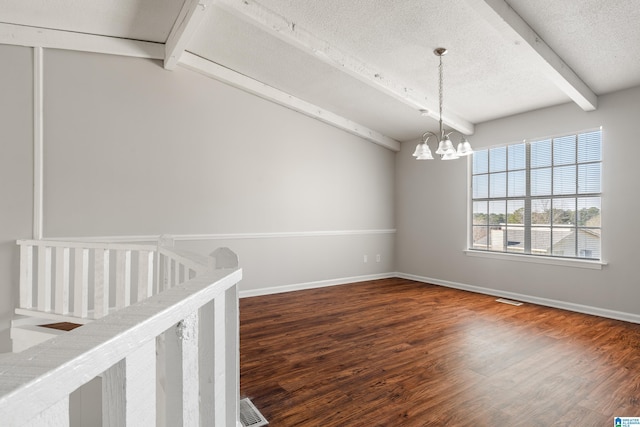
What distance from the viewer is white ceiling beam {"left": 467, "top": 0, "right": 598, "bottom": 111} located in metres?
2.49

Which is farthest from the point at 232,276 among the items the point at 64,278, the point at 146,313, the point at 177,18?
the point at 177,18

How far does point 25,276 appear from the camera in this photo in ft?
10.5

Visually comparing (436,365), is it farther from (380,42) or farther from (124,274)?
(380,42)

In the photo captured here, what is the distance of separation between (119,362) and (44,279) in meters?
3.43

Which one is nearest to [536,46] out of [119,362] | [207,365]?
[207,365]

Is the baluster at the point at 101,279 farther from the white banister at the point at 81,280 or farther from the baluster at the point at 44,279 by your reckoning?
the baluster at the point at 44,279

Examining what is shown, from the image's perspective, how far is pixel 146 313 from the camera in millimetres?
582

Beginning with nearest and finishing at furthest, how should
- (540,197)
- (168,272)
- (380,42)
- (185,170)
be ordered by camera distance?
(168,272)
(380,42)
(185,170)
(540,197)

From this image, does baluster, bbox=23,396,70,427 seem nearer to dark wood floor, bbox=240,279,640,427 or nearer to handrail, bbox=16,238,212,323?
handrail, bbox=16,238,212,323

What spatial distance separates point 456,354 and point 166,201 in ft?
11.4

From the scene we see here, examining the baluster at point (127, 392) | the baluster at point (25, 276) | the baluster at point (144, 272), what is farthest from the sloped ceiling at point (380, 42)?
the baluster at point (127, 392)

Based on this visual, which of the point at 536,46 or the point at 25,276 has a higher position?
the point at 536,46

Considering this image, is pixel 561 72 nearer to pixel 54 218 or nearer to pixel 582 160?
pixel 582 160

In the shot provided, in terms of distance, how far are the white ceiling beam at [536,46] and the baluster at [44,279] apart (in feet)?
13.2
